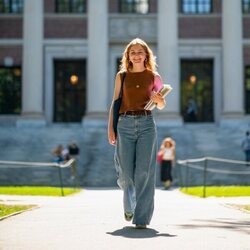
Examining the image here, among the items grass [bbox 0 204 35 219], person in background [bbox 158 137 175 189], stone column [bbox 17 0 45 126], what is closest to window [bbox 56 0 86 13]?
stone column [bbox 17 0 45 126]

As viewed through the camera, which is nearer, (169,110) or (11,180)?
(11,180)

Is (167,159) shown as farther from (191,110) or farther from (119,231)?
(191,110)

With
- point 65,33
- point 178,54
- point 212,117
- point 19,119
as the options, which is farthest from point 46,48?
point 212,117

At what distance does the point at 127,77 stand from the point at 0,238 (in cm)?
219

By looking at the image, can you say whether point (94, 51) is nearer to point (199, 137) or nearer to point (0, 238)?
point (199, 137)

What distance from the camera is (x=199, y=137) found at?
107ft

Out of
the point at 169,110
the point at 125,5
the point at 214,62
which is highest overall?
the point at 125,5

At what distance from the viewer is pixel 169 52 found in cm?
3812

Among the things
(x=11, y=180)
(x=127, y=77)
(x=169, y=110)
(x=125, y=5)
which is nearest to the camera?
(x=127, y=77)

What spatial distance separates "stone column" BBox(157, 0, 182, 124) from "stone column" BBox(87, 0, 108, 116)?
9.73 feet

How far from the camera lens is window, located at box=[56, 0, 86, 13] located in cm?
3972

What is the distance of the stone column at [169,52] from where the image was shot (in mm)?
37938

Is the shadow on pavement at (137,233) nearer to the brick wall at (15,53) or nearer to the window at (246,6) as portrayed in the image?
the brick wall at (15,53)

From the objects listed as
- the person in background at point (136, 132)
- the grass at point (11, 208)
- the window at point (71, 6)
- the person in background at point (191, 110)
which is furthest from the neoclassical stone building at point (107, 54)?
the person in background at point (136, 132)
